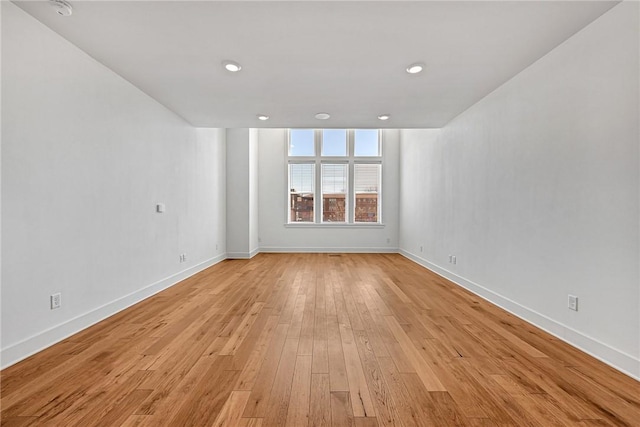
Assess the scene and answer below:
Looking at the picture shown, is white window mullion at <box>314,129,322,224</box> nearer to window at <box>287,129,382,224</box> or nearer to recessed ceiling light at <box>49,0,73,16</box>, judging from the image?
window at <box>287,129,382,224</box>

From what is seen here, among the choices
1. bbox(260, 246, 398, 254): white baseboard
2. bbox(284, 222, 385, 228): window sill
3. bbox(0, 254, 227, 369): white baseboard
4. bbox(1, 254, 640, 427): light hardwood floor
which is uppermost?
bbox(284, 222, 385, 228): window sill

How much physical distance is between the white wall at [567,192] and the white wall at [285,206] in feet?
11.0

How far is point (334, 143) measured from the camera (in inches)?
290

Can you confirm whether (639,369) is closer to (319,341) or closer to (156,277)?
(319,341)

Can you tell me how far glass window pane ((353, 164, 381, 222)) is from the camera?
7305 millimetres

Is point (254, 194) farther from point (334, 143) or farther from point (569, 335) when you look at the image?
point (569, 335)

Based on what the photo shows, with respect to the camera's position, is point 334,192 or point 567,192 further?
point 334,192

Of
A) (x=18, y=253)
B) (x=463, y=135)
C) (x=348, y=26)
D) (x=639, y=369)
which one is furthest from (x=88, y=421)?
(x=463, y=135)

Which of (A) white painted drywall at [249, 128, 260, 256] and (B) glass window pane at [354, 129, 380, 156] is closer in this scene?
(A) white painted drywall at [249, 128, 260, 256]

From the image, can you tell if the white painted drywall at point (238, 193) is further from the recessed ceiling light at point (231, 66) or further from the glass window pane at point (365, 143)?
the recessed ceiling light at point (231, 66)

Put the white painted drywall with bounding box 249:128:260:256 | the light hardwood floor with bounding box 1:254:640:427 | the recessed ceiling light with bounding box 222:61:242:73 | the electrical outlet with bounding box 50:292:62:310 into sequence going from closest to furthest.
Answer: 1. the light hardwood floor with bounding box 1:254:640:427
2. the electrical outlet with bounding box 50:292:62:310
3. the recessed ceiling light with bounding box 222:61:242:73
4. the white painted drywall with bounding box 249:128:260:256

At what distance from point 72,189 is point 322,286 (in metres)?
2.90

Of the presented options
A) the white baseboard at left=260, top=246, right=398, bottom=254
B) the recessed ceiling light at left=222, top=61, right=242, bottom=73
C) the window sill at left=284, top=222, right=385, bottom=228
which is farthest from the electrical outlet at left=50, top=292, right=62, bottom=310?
the window sill at left=284, top=222, right=385, bottom=228

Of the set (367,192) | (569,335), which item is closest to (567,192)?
(569,335)
